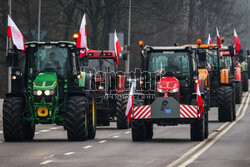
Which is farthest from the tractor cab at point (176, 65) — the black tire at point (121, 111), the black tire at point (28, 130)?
the black tire at point (121, 111)

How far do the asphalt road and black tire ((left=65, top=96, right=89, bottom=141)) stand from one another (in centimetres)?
27

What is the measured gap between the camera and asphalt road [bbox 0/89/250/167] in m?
16.0

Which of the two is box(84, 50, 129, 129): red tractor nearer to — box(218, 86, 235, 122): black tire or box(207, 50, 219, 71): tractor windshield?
box(218, 86, 235, 122): black tire

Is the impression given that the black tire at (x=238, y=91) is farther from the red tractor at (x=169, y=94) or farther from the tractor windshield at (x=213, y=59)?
the red tractor at (x=169, y=94)

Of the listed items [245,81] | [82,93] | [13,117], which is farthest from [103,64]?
[245,81]

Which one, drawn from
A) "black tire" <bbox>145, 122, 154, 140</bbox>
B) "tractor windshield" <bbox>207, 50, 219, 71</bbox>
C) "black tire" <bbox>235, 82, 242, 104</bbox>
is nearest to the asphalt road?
"black tire" <bbox>145, 122, 154, 140</bbox>

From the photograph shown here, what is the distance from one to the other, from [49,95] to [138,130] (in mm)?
2472

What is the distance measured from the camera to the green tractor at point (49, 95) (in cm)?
2122

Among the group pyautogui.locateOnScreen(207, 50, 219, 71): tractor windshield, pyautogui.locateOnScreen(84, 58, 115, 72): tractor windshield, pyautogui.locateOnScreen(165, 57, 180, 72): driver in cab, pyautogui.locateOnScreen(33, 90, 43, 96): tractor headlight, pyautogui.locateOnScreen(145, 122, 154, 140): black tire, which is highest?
pyautogui.locateOnScreen(207, 50, 219, 71): tractor windshield

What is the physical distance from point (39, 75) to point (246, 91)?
39.7 meters

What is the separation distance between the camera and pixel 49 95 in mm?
21406

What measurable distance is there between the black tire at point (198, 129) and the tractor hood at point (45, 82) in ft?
12.2

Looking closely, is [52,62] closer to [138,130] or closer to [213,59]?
[138,130]

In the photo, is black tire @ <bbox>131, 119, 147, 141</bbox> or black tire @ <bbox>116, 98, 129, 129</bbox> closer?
black tire @ <bbox>131, 119, 147, 141</bbox>
